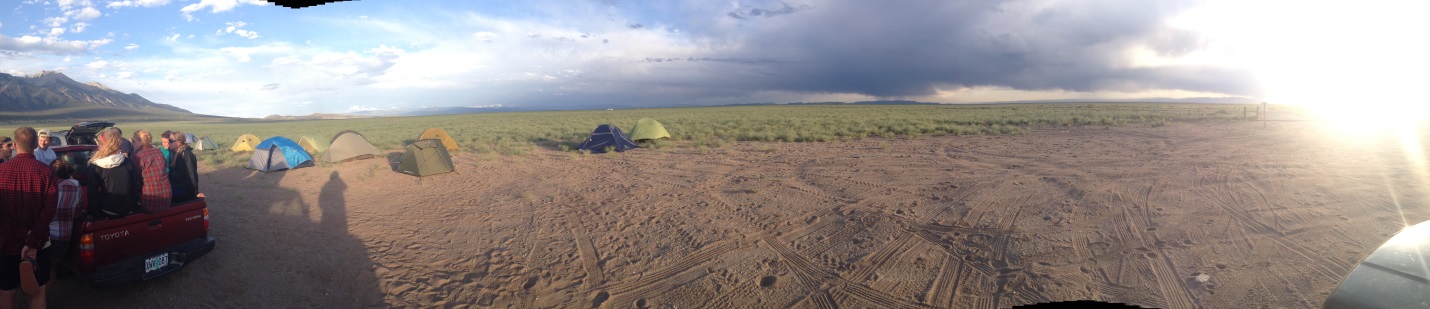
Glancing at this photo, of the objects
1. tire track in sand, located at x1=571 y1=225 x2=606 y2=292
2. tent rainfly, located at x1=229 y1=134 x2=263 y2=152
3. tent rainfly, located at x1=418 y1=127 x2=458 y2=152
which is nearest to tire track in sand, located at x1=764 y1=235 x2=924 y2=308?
tire track in sand, located at x1=571 y1=225 x2=606 y2=292

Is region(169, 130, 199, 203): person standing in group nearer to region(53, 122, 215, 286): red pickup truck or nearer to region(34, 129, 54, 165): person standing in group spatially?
region(53, 122, 215, 286): red pickup truck

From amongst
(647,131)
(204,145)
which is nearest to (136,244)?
(647,131)

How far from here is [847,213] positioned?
718 cm

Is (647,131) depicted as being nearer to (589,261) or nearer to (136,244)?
(589,261)

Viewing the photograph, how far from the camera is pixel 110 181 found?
182 inches

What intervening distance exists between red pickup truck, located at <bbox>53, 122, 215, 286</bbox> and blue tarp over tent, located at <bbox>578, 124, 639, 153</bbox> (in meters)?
11.9

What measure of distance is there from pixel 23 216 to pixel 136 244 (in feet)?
3.83

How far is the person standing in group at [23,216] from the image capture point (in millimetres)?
3520

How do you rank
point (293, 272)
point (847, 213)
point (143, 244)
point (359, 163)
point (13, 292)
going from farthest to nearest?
point (359, 163) → point (847, 213) → point (293, 272) → point (143, 244) → point (13, 292)

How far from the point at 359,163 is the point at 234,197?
5610mm

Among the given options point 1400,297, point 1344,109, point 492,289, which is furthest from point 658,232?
point 1344,109

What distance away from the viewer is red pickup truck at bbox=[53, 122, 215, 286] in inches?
169

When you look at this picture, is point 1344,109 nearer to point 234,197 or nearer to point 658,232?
point 658,232

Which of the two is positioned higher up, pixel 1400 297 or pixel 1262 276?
pixel 1400 297
